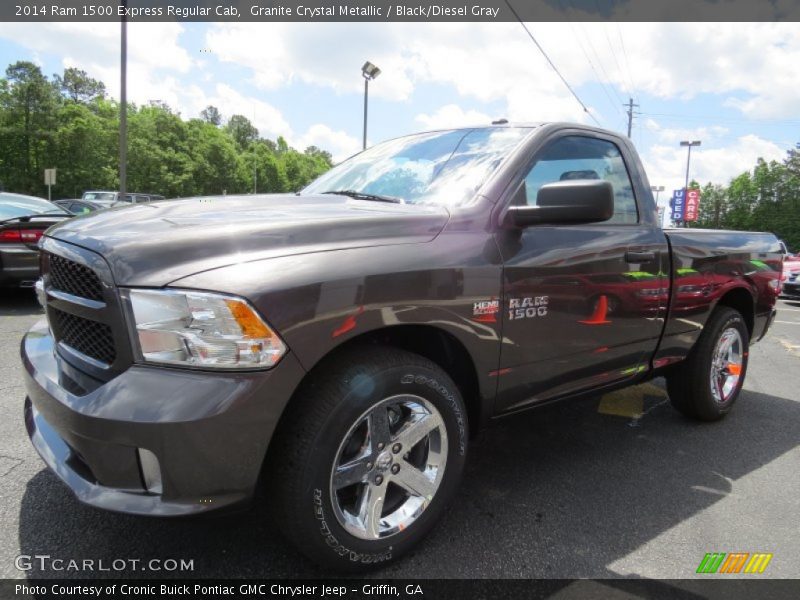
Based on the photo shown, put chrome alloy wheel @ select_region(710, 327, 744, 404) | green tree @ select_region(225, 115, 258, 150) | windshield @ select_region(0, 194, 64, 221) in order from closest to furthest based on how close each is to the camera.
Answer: chrome alloy wheel @ select_region(710, 327, 744, 404) → windshield @ select_region(0, 194, 64, 221) → green tree @ select_region(225, 115, 258, 150)

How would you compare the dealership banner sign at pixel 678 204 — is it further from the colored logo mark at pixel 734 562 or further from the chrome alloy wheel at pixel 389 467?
the chrome alloy wheel at pixel 389 467

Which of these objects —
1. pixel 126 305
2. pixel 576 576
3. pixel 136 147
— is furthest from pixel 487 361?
pixel 136 147

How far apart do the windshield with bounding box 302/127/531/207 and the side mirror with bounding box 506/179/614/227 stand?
0.87ft

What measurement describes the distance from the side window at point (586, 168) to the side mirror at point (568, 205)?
0.89 feet

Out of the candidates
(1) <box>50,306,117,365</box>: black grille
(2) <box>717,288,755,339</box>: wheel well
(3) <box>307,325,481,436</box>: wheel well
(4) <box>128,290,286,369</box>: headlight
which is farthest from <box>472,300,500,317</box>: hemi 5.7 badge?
(2) <box>717,288,755,339</box>: wheel well

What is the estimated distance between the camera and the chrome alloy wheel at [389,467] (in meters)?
1.98

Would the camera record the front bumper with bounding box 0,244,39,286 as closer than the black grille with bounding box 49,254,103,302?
No

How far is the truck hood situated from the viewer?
5.70 feet

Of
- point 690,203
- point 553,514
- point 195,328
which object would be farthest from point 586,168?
point 690,203

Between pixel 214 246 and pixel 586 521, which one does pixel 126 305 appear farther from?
pixel 586 521

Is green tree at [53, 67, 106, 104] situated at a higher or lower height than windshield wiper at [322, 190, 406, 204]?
higher

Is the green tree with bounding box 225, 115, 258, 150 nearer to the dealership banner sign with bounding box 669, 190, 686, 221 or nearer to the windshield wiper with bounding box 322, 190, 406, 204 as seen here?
the dealership banner sign with bounding box 669, 190, 686, 221

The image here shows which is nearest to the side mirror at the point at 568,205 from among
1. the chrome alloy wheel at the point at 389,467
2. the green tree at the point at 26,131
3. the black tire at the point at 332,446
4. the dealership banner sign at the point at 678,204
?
the black tire at the point at 332,446

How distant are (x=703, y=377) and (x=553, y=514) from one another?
1.79 metres
